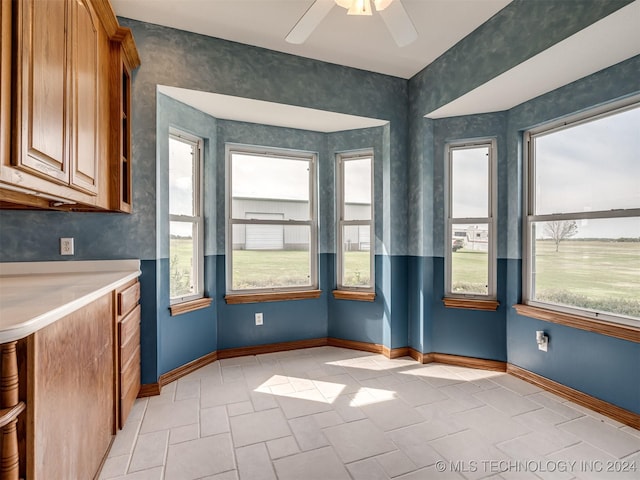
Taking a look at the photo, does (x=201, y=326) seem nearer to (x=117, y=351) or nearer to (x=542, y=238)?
(x=117, y=351)

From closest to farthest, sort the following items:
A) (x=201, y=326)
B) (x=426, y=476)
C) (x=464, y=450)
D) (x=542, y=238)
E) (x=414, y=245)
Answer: (x=426, y=476)
(x=464, y=450)
(x=542, y=238)
(x=201, y=326)
(x=414, y=245)

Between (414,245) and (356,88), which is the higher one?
(356,88)

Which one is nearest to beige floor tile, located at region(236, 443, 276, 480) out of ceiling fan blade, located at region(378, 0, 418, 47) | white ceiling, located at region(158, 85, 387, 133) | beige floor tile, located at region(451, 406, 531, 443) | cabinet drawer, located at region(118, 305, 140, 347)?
cabinet drawer, located at region(118, 305, 140, 347)

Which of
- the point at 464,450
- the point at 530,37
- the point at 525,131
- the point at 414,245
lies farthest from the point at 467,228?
the point at 464,450

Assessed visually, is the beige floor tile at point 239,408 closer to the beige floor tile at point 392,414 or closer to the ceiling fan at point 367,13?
the beige floor tile at point 392,414

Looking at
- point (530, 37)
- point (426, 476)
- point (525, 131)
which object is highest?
point (530, 37)

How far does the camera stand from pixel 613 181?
2.28m

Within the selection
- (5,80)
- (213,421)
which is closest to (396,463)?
(213,421)

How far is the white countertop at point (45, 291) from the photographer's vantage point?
3.02 ft

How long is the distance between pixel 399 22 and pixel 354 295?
2.44 meters

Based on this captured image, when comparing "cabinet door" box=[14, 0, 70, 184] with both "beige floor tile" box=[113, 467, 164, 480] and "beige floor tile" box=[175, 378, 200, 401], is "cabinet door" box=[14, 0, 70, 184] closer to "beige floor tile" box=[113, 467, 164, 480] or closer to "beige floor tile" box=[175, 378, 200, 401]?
"beige floor tile" box=[113, 467, 164, 480]

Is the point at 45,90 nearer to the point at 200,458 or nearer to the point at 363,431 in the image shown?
the point at 200,458

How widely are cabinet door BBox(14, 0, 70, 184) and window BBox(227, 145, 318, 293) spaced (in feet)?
5.97

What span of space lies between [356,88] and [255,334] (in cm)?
262
